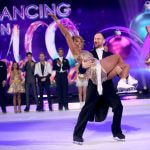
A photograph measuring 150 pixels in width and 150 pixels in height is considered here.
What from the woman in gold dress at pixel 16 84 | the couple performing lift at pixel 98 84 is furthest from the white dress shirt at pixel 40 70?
the couple performing lift at pixel 98 84

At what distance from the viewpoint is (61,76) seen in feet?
31.2

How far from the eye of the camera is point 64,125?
6199 mm

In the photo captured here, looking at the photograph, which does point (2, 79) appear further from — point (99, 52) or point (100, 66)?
point (100, 66)

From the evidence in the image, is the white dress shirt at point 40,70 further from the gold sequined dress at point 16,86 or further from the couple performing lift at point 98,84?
the couple performing lift at point 98,84

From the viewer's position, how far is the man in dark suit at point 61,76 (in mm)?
9438

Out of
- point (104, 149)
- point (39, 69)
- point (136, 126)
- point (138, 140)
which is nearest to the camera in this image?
point (104, 149)

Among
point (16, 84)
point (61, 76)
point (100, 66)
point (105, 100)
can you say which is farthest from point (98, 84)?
point (16, 84)

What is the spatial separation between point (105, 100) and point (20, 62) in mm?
7822

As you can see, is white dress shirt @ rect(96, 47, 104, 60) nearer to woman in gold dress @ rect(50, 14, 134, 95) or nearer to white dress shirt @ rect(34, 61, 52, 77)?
woman in gold dress @ rect(50, 14, 134, 95)

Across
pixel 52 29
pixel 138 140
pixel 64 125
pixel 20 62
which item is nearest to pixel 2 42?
pixel 20 62

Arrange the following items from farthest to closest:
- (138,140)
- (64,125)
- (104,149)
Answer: (64,125) → (138,140) → (104,149)

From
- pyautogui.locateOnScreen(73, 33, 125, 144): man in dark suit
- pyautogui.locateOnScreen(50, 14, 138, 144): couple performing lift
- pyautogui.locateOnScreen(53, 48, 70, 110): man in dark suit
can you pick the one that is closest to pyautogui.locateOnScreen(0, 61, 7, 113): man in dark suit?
pyautogui.locateOnScreen(53, 48, 70, 110): man in dark suit

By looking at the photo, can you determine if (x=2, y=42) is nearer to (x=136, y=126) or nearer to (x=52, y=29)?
(x=52, y=29)

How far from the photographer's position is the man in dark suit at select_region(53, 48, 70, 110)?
9.44 metres
